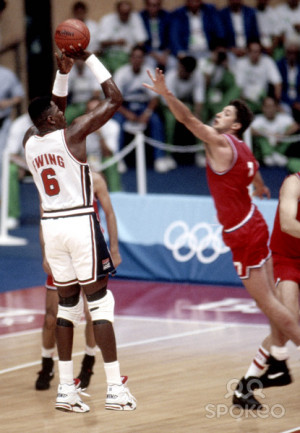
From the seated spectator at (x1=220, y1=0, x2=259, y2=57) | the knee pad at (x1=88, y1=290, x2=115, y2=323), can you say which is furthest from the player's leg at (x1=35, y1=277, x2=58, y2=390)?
the seated spectator at (x1=220, y1=0, x2=259, y2=57)

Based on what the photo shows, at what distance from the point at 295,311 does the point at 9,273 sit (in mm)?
5826

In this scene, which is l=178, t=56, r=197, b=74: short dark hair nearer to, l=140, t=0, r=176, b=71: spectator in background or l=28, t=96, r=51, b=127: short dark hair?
l=140, t=0, r=176, b=71: spectator in background

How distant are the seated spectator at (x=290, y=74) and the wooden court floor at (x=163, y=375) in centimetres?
755

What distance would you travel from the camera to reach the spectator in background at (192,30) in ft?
56.4

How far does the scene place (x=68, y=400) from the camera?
6578mm

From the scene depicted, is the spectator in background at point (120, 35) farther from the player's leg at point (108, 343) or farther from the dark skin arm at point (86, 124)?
the player's leg at point (108, 343)

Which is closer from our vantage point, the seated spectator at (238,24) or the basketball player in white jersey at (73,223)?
the basketball player in white jersey at (73,223)

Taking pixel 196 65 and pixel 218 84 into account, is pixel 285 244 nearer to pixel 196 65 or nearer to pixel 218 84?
pixel 196 65

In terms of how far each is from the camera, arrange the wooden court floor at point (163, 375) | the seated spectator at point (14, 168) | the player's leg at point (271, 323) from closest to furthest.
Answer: the wooden court floor at point (163, 375), the player's leg at point (271, 323), the seated spectator at point (14, 168)

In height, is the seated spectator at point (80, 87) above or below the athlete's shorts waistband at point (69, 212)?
above

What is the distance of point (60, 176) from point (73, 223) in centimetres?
32

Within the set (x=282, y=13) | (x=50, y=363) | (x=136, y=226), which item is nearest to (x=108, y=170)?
(x=136, y=226)

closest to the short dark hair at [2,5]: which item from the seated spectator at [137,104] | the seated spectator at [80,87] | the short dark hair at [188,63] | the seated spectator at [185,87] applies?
the seated spectator at [80,87]

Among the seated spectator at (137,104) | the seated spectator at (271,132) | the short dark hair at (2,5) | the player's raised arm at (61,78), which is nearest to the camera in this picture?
the player's raised arm at (61,78)
